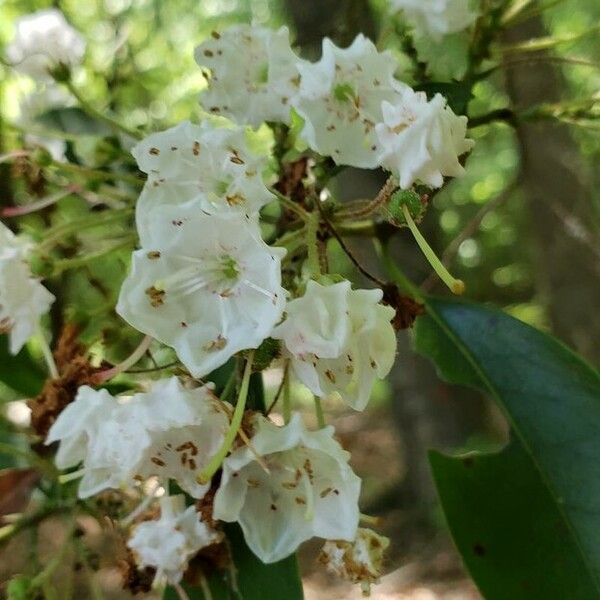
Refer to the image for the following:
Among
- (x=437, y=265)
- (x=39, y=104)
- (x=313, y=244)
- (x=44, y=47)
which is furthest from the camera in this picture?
(x=39, y=104)

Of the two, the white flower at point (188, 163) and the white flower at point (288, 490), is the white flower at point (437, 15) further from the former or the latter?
the white flower at point (288, 490)

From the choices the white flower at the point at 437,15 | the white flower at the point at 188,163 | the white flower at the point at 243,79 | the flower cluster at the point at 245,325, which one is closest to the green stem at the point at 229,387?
the flower cluster at the point at 245,325

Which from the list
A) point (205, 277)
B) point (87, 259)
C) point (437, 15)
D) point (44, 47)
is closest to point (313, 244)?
point (205, 277)

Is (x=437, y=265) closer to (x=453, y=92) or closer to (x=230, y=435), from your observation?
(x=230, y=435)

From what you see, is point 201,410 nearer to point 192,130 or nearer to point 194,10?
point 192,130

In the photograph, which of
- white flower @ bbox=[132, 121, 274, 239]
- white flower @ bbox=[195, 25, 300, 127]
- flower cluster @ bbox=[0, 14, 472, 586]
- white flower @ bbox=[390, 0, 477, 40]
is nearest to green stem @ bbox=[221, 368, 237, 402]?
flower cluster @ bbox=[0, 14, 472, 586]

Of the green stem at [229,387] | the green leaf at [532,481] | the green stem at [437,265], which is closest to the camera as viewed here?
the green stem at [437,265]

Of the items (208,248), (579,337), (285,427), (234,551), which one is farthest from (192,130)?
(579,337)
